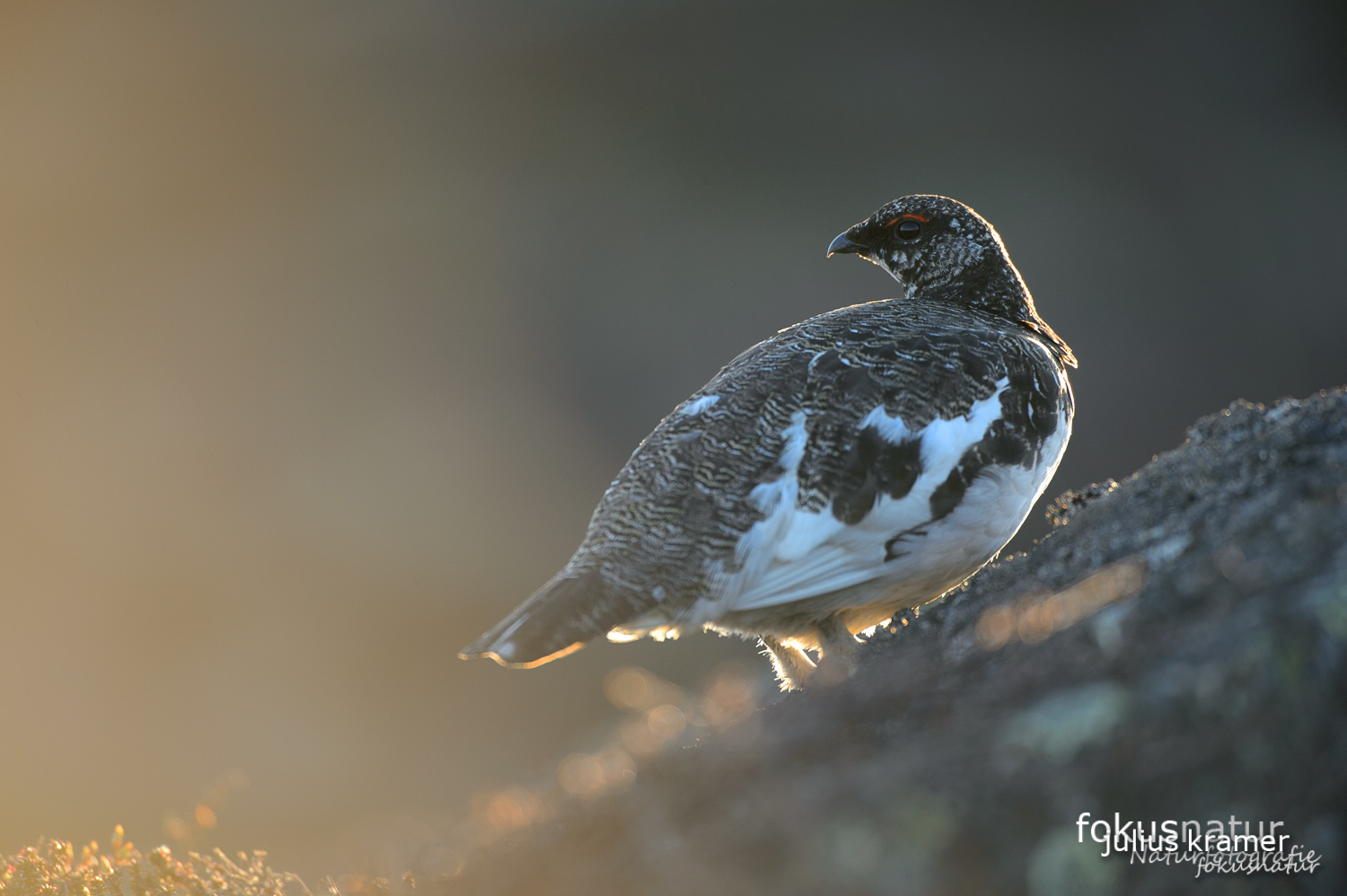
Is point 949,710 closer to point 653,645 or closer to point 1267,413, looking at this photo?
point 1267,413

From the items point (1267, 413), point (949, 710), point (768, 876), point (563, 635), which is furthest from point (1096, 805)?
point (1267, 413)

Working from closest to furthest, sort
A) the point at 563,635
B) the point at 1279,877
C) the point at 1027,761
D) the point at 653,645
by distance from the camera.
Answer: the point at 1279,877
the point at 1027,761
the point at 563,635
the point at 653,645

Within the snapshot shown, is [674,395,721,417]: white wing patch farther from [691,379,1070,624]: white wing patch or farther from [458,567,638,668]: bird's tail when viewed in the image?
[458,567,638,668]: bird's tail

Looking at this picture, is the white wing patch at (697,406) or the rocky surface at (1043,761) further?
the white wing patch at (697,406)

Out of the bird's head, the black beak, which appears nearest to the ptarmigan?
the bird's head

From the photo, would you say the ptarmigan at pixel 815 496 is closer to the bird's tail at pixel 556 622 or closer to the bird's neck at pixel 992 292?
the bird's tail at pixel 556 622

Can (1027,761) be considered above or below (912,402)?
below

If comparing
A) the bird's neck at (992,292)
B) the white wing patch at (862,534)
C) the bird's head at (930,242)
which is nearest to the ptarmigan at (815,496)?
the white wing patch at (862,534)
